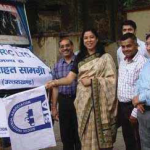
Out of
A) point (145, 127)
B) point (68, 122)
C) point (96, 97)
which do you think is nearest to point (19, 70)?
point (68, 122)

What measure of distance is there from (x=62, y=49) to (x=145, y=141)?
1.69m

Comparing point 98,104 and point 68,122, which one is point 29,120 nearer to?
point 68,122

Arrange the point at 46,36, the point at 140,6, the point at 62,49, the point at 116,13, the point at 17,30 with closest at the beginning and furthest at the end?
the point at 62,49, the point at 17,30, the point at 140,6, the point at 46,36, the point at 116,13

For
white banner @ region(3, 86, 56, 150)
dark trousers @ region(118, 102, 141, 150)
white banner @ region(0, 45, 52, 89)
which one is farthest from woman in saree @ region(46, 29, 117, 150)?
white banner @ region(0, 45, 52, 89)

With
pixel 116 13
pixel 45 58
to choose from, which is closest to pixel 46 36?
pixel 45 58

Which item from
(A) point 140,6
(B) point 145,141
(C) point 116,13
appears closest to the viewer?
(B) point 145,141

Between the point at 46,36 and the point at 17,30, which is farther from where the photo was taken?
the point at 46,36

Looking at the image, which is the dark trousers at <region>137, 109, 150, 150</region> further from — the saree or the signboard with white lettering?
the signboard with white lettering

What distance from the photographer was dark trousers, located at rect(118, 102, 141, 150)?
512 cm

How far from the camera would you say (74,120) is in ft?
19.1

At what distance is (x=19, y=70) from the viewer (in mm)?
5672

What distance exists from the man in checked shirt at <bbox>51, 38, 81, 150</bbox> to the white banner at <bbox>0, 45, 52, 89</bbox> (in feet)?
0.69

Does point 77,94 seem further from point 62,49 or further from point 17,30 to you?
point 17,30

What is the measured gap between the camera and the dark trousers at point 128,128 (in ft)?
16.8
